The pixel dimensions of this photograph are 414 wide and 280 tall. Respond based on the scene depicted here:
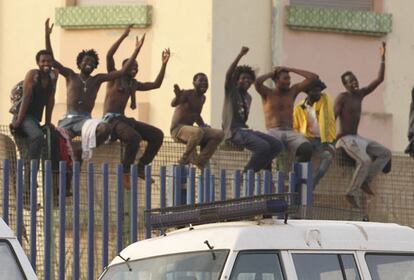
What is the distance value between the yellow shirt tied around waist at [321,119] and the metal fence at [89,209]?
91.0 inches

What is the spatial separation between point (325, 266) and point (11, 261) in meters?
2.12

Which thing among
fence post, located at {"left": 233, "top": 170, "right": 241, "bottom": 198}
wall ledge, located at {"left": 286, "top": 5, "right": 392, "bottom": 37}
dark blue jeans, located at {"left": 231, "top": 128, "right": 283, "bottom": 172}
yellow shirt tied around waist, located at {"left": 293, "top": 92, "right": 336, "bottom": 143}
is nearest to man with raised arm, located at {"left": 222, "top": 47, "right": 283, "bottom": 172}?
dark blue jeans, located at {"left": 231, "top": 128, "right": 283, "bottom": 172}

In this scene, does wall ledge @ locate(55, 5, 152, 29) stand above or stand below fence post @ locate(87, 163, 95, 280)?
above


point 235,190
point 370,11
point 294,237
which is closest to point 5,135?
point 235,190

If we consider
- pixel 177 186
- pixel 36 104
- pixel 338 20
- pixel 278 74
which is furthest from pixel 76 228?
pixel 338 20

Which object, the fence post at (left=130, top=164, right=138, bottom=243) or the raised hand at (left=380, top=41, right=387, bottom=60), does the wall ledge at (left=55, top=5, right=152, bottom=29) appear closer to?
the raised hand at (left=380, top=41, right=387, bottom=60)

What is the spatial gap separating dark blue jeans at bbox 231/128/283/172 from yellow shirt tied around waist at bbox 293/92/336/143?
988 millimetres

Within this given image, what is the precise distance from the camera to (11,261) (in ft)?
31.4

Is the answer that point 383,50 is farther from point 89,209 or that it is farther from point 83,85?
point 89,209

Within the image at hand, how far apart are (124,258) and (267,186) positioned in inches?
188

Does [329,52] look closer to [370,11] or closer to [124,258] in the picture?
[370,11]

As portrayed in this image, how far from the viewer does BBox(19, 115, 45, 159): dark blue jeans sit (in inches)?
595

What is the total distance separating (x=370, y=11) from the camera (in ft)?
68.5

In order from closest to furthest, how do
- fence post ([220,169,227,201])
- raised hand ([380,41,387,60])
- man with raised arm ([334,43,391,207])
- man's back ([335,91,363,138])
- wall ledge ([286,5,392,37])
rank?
fence post ([220,169,227,201]) < man with raised arm ([334,43,391,207]) < man's back ([335,91,363,138]) < raised hand ([380,41,387,60]) < wall ledge ([286,5,392,37])
